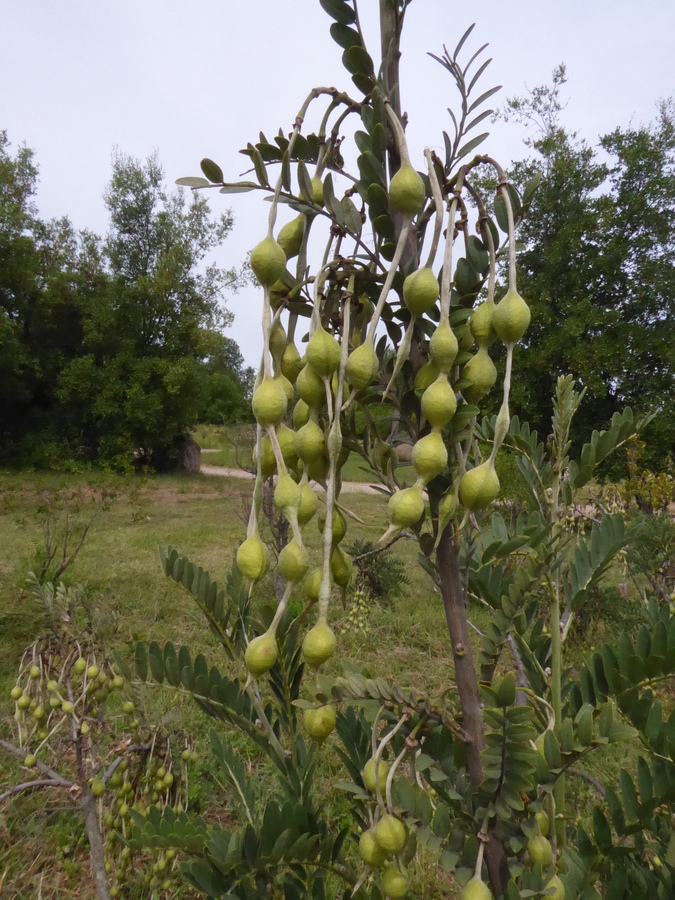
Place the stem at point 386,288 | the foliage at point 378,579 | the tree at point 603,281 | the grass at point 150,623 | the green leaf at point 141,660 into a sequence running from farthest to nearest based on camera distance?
the tree at point 603,281 → the foliage at point 378,579 → the grass at point 150,623 → the green leaf at point 141,660 → the stem at point 386,288

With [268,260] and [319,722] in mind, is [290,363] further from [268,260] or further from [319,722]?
[319,722]

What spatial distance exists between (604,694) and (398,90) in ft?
2.49

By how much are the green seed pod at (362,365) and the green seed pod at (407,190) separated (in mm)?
143

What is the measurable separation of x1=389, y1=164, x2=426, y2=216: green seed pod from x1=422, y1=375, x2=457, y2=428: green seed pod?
0.57ft

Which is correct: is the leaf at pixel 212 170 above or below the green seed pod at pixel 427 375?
above

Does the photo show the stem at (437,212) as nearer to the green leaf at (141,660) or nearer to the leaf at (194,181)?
the leaf at (194,181)

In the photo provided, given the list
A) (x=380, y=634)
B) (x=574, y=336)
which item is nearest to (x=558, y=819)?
(x=380, y=634)

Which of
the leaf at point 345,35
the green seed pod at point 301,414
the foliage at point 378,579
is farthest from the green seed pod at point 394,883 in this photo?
the foliage at point 378,579

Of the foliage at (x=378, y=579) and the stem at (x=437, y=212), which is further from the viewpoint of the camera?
the foliage at (x=378, y=579)

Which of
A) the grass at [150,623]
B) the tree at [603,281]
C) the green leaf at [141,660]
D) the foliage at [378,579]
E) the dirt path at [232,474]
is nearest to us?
the green leaf at [141,660]

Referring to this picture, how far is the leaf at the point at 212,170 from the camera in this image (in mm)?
575

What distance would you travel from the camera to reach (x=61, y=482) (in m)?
8.84

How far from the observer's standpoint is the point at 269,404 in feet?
1.65

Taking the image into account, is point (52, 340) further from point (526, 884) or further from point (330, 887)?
point (526, 884)
